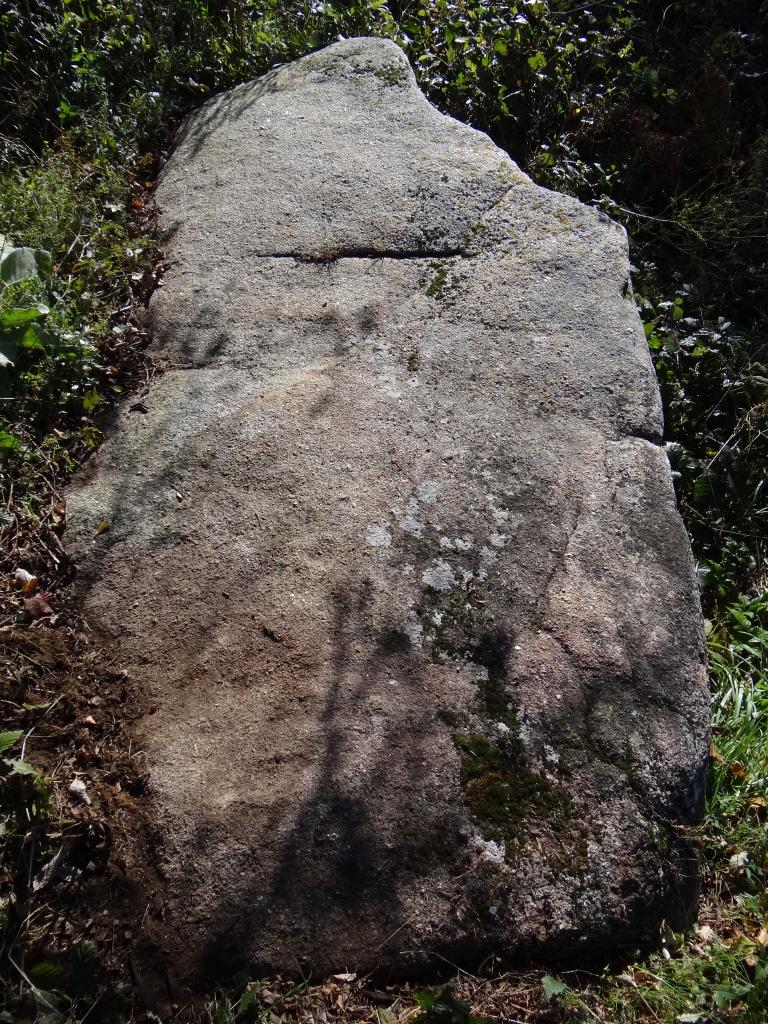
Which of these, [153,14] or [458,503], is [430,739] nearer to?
[458,503]

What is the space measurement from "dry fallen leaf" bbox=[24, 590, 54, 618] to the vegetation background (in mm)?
11

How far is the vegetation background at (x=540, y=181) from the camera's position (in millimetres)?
2018

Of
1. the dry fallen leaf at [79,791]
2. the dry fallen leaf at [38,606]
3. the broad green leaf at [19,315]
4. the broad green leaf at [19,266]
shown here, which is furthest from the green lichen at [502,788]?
the broad green leaf at [19,266]

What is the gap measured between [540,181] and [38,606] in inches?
145

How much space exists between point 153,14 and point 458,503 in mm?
3906

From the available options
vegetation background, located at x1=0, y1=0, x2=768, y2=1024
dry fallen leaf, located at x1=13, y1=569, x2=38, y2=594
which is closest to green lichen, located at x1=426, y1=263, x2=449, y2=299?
vegetation background, located at x1=0, y1=0, x2=768, y2=1024

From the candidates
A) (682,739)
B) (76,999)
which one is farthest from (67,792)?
(682,739)

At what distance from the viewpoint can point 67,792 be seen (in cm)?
217

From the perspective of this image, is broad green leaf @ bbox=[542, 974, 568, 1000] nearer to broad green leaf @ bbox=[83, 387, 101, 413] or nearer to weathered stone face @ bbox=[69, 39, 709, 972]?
weathered stone face @ bbox=[69, 39, 709, 972]

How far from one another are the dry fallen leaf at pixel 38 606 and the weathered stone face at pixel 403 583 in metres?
0.16

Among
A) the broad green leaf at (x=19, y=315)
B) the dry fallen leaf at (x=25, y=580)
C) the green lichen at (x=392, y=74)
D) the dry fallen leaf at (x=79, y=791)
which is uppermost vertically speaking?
the green lichen at (x=392, y=74)

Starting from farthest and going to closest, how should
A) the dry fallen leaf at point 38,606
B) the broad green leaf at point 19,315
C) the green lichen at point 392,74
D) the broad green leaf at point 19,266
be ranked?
the green lichen at point 392,74 → the broad green leaf at point 19,266 → the broad green leaf at point 19,315 → the dry fallen leaf at point 38,606

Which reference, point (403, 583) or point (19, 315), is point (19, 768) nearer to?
point (403, 583)

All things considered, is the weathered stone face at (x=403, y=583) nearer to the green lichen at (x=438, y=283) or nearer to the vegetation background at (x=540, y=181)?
the green lichen at (x=438, y=283)
